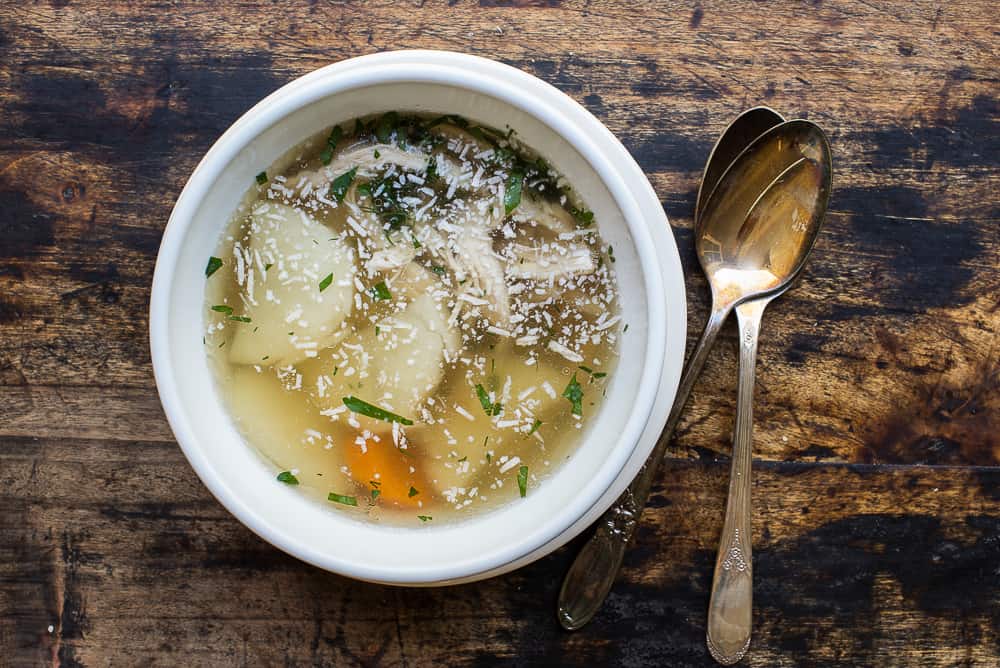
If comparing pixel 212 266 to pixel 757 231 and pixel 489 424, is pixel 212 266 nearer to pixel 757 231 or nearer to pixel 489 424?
pixel 489 424

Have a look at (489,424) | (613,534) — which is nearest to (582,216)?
(489,424)

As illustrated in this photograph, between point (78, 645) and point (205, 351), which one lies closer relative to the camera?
point (205, 351)

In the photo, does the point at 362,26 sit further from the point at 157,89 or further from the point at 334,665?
the point at 334,665

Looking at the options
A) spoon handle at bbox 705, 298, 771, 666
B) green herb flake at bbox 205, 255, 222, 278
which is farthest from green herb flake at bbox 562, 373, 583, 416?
green herb flake at bbox 205, 255, 222, 278

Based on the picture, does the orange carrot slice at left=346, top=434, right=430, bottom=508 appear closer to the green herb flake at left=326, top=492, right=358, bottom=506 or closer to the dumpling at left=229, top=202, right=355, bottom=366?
the green herb flake at left=326, top=492, right=358, bottom=506

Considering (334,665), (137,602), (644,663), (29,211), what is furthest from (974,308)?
(29,211)

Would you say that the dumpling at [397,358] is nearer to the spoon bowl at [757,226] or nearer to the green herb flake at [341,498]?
the green herb flake at [341,498]

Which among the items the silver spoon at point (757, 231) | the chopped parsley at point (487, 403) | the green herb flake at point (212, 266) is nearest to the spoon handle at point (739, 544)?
the silver spoon at point (757, 231)
